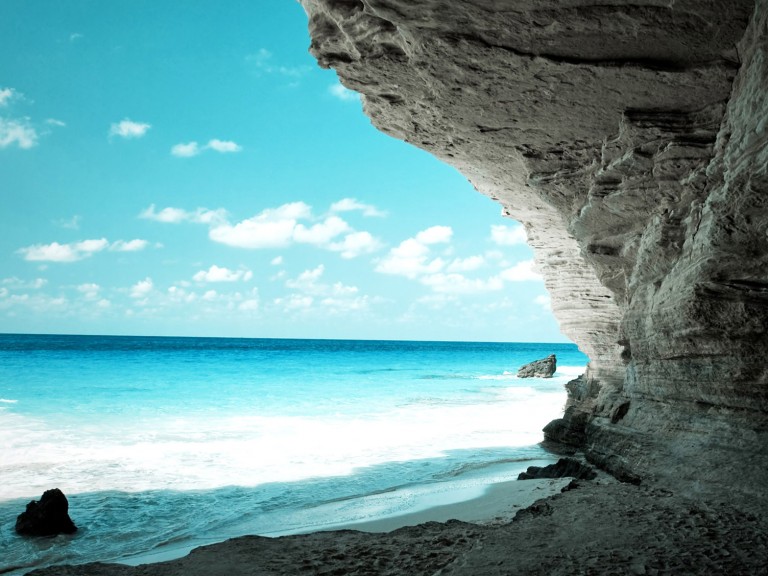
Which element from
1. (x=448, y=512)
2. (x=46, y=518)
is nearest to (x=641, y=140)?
(x=448, y=512)

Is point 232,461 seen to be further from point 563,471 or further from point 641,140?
point 641,140

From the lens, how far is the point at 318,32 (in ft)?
17.9

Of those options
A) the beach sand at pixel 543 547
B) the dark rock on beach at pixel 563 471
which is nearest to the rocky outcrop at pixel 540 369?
the dark rock on beach at pixel 563 471

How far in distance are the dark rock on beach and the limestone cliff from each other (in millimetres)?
231

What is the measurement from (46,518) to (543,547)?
15.7ft

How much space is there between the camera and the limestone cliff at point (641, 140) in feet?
14.1

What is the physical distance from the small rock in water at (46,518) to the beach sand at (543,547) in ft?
6.87

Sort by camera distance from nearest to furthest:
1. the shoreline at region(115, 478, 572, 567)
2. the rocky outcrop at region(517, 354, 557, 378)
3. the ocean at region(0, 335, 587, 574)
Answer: the shoreline at region(115, 478, 572, 567), the ocean at region(0, 335, 587, 574), the rocky outcrop at region(517, 354, 557, 378)

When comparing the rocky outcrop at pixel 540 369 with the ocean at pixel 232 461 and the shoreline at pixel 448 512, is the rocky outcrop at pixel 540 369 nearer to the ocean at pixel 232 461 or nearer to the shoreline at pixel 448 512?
the ocean at pixel 232 461

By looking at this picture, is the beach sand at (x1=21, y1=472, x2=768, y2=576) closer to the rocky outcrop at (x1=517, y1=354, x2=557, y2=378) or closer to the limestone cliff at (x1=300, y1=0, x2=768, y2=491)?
the limestone cliff at (x1=300, y1=0, x2=768, y2=491)

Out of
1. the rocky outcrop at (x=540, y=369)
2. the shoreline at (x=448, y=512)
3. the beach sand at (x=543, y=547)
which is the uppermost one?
the beach sand at (x=543, y=547)

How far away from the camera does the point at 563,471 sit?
6.95 metres

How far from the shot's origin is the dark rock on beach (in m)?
6.52

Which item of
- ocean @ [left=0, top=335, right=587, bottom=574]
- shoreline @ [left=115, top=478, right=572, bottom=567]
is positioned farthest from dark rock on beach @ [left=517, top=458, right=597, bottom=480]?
ocean @ [left=0, top=335, right=587, bottom=574]
